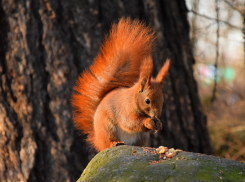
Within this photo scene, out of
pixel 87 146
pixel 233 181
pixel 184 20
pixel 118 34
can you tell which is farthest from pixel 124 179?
pixel 184 20

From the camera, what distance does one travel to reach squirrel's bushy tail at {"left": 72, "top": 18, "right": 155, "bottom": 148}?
1.05 m

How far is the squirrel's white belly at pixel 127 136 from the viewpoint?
3.56ft

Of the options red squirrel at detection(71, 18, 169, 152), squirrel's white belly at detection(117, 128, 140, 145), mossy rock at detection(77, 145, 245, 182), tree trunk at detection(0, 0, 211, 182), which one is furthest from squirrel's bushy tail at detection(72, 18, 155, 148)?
tree trunk at detection(0, 0, 211, 182)

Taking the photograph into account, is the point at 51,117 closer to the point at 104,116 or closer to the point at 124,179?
the point at 104,116

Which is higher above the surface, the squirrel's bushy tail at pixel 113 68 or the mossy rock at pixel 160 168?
the squirrel's bushy tail at pixel 113 68

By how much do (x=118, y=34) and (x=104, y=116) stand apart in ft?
0.96

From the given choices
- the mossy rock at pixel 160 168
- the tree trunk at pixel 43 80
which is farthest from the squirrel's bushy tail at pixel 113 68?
the tree trunk at pixel 43 80

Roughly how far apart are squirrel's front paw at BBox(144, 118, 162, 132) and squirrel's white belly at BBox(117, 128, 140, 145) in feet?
0.30

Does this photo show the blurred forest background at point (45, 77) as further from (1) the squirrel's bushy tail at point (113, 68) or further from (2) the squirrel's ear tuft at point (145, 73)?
(2) the squirrel's ear tuft at point (145, 73)

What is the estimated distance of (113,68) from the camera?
113cm

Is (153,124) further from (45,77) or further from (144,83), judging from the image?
(45,77)

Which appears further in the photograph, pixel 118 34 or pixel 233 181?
pixel 118 34

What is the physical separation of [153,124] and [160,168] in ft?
0.82

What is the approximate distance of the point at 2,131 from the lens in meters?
1.67
